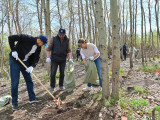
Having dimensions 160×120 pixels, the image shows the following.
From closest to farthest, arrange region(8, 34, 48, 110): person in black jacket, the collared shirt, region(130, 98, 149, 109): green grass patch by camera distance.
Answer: region(130, 98, 149, 109): green grass patch, region(8, 34, 48, 110): person in black jacket, the collared shirt

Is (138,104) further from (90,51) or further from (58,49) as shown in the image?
(58,49)

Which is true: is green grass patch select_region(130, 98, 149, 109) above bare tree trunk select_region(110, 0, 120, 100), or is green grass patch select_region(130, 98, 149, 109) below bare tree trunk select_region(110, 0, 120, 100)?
below

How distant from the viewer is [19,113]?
2.71m

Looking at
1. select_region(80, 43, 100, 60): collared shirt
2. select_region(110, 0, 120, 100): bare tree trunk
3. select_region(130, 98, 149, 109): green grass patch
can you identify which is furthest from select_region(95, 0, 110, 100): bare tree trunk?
select_region(80, 43, 100, 60): collared shirt

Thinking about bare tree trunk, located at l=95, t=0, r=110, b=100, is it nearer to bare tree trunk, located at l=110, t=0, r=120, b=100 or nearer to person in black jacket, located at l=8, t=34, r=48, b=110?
Result: bare tree trunk, located at l=110, t=0, r=120, b=100

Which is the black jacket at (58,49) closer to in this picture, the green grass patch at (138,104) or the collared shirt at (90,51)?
the collared shirt at (90,51)

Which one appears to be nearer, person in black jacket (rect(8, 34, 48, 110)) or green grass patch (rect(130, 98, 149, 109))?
green grass patch (rect(130, 98, 149, 109))

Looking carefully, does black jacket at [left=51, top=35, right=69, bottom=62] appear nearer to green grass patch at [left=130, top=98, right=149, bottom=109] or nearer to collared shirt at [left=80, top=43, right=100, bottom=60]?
collared shirt at [left=80, top=43, right=100, bottom=60]

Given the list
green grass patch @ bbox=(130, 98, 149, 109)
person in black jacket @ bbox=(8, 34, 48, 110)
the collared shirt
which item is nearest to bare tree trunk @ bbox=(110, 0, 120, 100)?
green grass patch @ bbox=(130, 98, 149, 109)

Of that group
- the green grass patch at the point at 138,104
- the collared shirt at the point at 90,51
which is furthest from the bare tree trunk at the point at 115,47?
the collared shirt at the point at 90,51

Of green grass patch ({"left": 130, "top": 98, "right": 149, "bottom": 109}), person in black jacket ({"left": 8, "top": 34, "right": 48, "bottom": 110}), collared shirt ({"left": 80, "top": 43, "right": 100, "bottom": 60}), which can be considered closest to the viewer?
green grass patch ({"left": 130, "top": 98, "right": 149, "bottom": 109})

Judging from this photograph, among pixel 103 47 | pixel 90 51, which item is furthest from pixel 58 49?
pixel 103 47

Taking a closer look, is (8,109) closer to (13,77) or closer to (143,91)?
(13,77)

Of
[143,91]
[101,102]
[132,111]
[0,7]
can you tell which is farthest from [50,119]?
[0,7]
